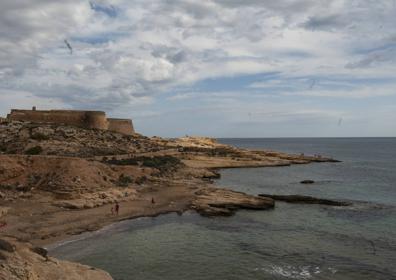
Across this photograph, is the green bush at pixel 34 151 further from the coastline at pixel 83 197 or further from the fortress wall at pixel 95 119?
the fortress wall at pixel 95 119

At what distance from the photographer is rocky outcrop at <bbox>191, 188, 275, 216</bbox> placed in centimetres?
3594

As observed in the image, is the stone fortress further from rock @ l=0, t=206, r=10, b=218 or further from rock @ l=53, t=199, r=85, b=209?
rock @ l=0, t=206, r=10, b=218

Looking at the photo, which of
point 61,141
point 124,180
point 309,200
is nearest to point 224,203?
point 309,200

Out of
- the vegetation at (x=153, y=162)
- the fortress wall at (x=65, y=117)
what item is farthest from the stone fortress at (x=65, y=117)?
the vegetation at (x=153, y=162)

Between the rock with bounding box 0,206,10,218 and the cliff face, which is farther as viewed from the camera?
the cliff face

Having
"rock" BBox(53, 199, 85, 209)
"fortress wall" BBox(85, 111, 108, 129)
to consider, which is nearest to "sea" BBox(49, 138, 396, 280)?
"rock" BBox(53, 199, 85, 209)

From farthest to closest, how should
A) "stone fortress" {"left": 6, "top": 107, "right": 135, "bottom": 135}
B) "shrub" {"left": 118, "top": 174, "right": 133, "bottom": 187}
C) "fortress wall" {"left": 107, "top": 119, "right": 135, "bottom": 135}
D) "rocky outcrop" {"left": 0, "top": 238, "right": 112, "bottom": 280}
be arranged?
1. "fortress wall" {"left": 107, "top": 119, "right": 135, "bottom": 135}
2. "stone fortress" {"left": 6, "top": 107, "right": 135, "bottom": 135}
3. "shrub" {"left": 118, "top": 174, "right": 133, "bottom": 187}
4. "rocky outcrop" {"left": 0, "top": 238, "right": 112, "bottom": 280}

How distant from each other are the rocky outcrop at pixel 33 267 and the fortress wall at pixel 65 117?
7001 cm

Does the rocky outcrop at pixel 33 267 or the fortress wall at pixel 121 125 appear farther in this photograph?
the fortress wall at pixel 121 125

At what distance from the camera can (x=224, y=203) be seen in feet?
124

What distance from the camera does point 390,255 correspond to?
25.3m

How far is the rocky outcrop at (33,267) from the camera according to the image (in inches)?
499

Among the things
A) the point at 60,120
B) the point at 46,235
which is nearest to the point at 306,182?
the point at 46,235

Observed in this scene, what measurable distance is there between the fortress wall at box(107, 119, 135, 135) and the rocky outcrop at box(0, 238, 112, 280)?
3219 inches
